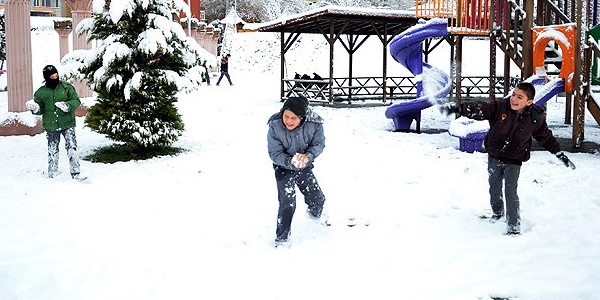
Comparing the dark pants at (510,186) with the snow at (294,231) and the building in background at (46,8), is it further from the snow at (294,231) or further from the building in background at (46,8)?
the building in background at (46,8)

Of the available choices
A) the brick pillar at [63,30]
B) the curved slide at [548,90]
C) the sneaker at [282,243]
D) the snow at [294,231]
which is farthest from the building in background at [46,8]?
the sneaker at [282,243]

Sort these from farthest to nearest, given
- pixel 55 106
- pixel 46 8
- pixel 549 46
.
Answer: pixel 46 8 < pixel 549 46 < pixel 55 106


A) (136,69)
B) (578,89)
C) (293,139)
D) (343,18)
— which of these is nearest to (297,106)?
(293,139)

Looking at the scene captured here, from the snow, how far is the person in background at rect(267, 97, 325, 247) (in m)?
0.35

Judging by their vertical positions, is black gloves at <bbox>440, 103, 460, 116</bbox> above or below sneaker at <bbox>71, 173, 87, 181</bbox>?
above

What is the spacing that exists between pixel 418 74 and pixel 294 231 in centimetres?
924

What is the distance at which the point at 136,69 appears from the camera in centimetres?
962

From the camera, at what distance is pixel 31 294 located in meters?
4.12

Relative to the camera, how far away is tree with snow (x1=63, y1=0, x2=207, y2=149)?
9398 millimetres

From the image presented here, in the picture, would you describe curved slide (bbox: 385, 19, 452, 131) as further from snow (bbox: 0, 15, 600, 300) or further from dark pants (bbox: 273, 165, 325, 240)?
dark pants (bbox: 273, 165, 325, 240)

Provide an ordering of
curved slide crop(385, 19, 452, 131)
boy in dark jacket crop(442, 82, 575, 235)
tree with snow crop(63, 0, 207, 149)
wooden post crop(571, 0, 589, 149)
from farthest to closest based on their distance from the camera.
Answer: curved slide crop(385, 19, 452, 131) → tree with snow crop(63, 0, 207, 149) → wooden post crop(571, 0, 589, 149) → boy in dark jacket crop(442, 82, 575, 235)

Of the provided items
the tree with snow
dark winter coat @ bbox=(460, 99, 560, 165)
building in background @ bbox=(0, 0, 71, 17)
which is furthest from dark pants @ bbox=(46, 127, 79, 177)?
building in background @ bbox=(0, 0, 71, 17)

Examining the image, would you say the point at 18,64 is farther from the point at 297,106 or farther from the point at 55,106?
the point at 297,106

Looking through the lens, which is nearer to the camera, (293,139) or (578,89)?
(293,139)
